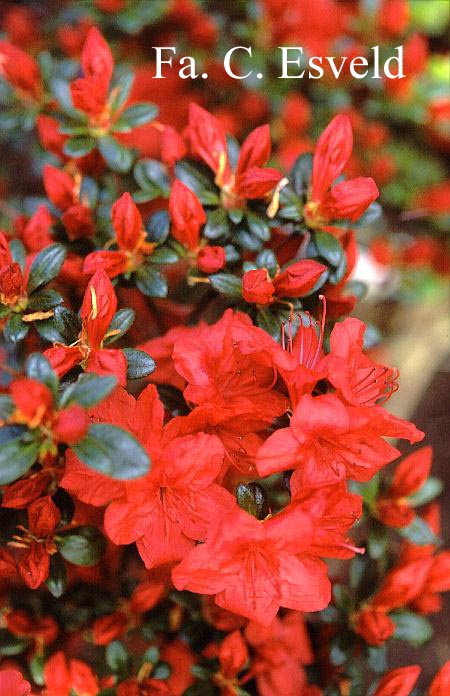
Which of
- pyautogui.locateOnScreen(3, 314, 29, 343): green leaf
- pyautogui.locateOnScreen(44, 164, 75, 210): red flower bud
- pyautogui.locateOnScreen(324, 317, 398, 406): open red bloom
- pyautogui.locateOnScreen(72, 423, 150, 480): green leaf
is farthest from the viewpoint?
pyautogui.locateOnScreen(44, 164, 75, 210): red flower bud

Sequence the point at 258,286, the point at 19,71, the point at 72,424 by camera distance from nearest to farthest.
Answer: the point at 72,424
the point at 258,286
the point at 19,71

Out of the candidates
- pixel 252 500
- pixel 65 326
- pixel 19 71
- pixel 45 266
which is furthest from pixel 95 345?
pixel 19 71

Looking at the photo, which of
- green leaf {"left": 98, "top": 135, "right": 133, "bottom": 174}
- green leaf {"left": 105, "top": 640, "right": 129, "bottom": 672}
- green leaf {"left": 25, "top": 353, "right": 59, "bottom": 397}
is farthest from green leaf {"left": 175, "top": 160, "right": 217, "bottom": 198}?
green leaf {"left": 105, "top": 640, "right": 129, "bottom": 672}

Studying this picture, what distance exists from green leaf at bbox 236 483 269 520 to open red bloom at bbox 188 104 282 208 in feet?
1.33

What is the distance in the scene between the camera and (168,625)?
3.58 feet

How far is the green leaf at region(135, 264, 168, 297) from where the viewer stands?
0.98 m

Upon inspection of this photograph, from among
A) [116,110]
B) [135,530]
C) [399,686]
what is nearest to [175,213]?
[116,110]

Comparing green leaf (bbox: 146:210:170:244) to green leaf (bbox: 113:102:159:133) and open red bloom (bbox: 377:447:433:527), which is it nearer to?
green leaf (bbox: 113:102:159:133)

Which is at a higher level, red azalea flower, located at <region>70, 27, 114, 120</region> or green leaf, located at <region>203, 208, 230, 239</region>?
red azalea flower, located at <region>70, 27, 114, 120</region>

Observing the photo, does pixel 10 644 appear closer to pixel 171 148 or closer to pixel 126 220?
pixel 126 220

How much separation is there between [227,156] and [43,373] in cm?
48

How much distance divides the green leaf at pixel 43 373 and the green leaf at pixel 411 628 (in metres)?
0.66

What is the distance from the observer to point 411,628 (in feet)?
3.48

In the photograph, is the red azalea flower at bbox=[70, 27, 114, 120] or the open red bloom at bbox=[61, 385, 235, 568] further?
the red azalea flower at bbox=[70, 27, 114, 120]
